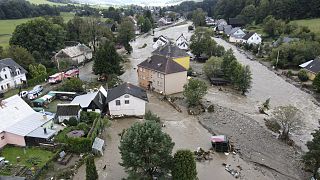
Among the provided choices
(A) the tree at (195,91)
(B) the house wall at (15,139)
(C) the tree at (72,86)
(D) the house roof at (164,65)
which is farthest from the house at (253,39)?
(B) the house wall at (15,139)

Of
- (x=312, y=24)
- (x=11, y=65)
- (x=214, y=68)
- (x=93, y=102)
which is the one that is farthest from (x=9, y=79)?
(x=312, y=24)

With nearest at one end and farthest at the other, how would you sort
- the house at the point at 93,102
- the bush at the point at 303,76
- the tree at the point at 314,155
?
the tree at the point at 314,155
the house at the point at 93,102
the bush at the point at 303,76

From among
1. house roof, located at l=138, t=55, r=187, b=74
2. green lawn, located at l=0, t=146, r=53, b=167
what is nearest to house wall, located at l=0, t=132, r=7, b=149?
green lawn, located at l=0, t=146, r=53, b=167

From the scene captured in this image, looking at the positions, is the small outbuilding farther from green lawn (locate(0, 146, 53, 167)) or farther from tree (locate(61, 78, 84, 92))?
tree (locate(61, 78, 84, 92))

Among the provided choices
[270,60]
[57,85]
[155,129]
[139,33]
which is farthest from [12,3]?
[155,129]

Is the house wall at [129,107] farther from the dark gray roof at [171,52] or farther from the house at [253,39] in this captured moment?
the house at [253,39]

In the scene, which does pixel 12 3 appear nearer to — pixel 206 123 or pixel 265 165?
pixel 206 123
